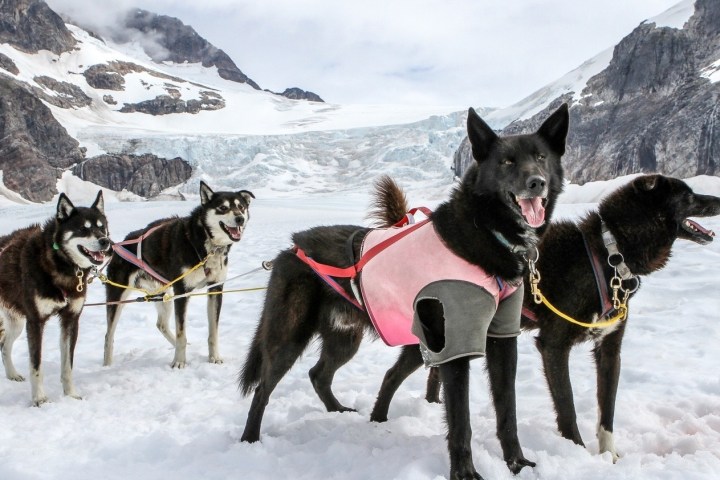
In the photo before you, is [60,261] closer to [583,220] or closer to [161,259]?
[161,259]

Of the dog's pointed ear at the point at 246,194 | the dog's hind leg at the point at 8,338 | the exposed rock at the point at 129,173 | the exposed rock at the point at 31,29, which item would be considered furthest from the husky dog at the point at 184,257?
the exposed rock at the point at 31,29

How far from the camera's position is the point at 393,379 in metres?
3.28

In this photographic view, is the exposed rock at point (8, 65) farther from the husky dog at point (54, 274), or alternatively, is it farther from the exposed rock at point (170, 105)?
the husky dog at point (54, 274)

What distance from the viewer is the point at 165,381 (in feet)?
15.2

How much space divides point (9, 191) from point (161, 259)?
264 ft

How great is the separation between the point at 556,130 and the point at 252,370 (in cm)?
222

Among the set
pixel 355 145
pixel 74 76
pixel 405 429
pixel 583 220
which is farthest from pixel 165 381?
pixel 74 76

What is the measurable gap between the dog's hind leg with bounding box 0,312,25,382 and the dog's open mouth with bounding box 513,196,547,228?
14.3 feet

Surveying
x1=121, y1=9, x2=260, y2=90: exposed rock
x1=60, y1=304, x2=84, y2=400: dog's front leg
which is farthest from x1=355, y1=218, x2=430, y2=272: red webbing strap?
x1=121, y1=9, x2=260, y2=90: exposed rock

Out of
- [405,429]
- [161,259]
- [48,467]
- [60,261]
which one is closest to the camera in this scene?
[48,467]

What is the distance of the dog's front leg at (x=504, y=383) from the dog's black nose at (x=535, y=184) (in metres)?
0.75

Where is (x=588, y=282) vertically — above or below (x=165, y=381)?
above

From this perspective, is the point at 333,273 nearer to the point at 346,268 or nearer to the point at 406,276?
the point at 346,268

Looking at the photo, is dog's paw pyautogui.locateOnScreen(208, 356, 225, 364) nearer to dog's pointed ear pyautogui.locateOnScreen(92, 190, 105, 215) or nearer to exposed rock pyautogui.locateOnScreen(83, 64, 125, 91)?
dog's pointed ear pyautogui.locateOnScreen(92, 190, 105, 215)
